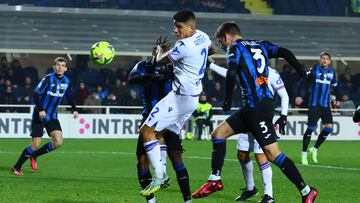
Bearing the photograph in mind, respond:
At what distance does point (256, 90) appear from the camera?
34.7ft

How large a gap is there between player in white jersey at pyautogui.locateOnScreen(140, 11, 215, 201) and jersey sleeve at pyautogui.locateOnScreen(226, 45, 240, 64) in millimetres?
334

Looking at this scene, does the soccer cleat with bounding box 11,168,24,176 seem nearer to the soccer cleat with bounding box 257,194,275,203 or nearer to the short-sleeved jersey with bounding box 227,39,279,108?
the soccer cleat with bounding box 257,194,275,203

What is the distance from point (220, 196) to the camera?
12.2 meters

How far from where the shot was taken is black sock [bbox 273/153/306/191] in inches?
403

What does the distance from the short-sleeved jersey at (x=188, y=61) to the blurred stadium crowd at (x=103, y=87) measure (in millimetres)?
17920

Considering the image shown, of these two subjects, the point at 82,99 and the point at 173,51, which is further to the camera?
the point at 82,99

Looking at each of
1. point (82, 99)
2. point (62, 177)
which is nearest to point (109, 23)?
point (82, 99)

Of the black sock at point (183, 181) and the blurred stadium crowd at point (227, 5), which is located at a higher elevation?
the blurred stadium crowd at point (227, 5)

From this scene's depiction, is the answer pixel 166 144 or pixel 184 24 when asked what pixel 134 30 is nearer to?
pixel 166 144

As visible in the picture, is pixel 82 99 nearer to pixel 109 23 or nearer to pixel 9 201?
pixel 109 23

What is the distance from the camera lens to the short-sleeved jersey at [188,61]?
1003 cm

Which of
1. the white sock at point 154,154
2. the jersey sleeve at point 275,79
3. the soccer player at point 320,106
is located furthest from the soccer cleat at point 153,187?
the soccer player at point 320,106

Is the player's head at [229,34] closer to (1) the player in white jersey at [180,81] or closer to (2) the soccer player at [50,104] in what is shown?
(1) the player in white jersey at [180,81]

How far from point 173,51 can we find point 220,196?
111 inches
